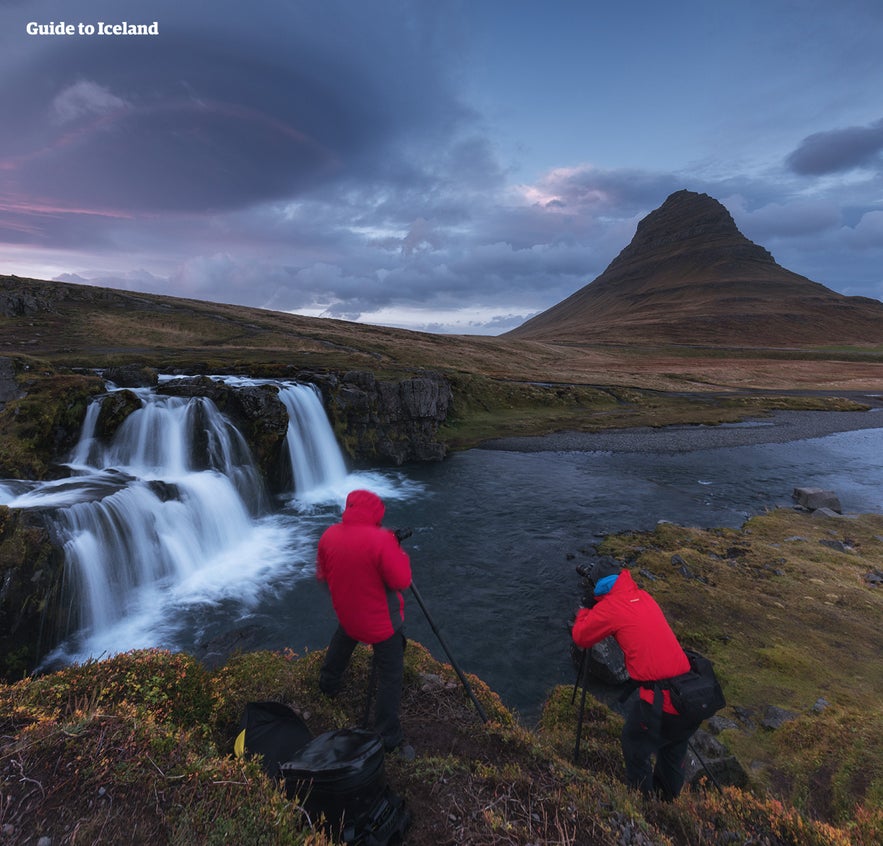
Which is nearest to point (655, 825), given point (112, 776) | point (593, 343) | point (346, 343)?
point (112, 776)

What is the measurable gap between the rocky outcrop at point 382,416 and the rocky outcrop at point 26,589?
72.7ft

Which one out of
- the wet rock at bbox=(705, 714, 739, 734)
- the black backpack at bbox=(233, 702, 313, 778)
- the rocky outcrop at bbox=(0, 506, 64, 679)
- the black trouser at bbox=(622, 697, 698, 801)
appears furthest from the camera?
the rocky outcrop at bbox=(0, 506, 64, 679)

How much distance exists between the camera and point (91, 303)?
80438mm

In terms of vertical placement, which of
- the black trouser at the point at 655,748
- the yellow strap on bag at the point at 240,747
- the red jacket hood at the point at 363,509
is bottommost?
the black trouser at the point at 655,748

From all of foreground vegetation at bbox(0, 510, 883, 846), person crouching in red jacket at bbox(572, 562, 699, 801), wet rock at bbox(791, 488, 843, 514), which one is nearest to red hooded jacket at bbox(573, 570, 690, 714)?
person crouching in red jacket at bbox(572, 562, 699, 801)

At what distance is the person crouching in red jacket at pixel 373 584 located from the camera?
6215 mm

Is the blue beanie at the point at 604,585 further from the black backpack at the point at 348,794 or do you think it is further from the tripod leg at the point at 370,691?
the black backpack at the point at 348,794

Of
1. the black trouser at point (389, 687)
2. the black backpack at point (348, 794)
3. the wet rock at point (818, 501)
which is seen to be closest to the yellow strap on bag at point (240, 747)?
the black backpack at point (348, 794)

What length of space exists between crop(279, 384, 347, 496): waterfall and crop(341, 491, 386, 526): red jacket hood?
75.7 ft

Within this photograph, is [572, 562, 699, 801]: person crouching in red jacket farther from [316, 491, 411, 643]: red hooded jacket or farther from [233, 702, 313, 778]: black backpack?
[233, 702, 313, 778]: black backpack

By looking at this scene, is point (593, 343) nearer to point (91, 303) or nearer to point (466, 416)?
point (466, 416)

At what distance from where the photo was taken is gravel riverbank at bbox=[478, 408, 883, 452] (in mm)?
40062

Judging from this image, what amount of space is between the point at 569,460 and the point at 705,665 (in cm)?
2981

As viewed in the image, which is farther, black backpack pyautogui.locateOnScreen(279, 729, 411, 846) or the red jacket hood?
the red jacket hood
